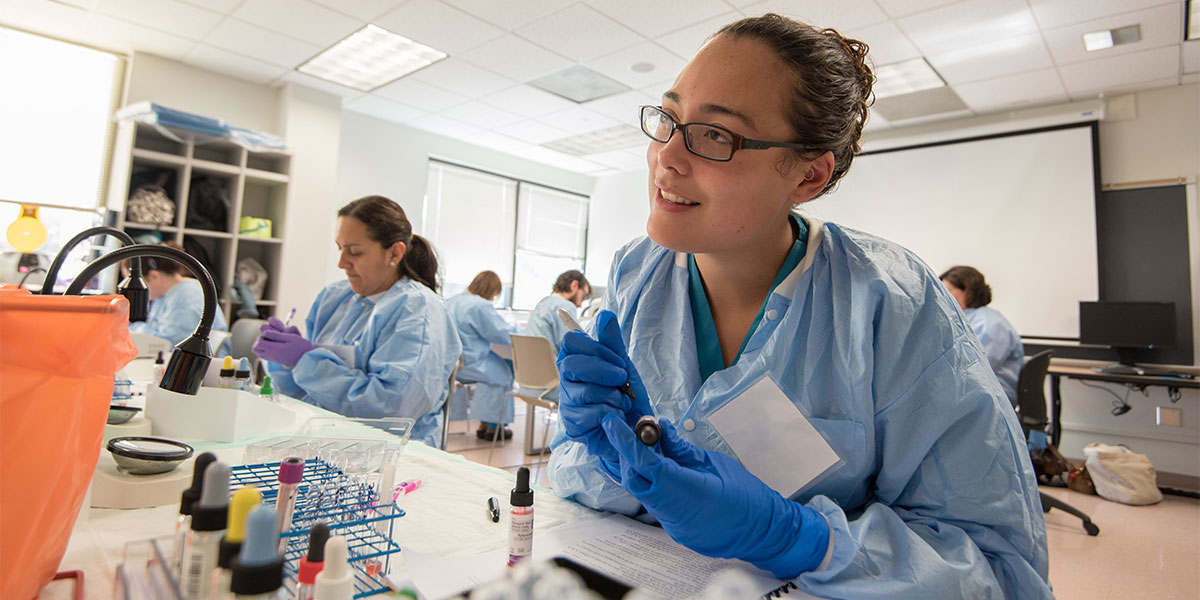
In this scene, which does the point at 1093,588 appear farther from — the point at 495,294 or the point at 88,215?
the point at 88,215

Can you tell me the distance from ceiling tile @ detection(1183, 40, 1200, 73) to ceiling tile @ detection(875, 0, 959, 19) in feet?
5.62

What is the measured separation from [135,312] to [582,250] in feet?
21.6

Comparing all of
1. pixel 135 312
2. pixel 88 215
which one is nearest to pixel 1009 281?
pixel 135 312

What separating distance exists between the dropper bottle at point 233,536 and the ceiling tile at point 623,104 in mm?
4491

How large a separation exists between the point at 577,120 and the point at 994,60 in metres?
3.09

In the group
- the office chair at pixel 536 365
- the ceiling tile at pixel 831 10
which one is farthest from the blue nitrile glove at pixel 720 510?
the ceiling tile at pixel 831 10

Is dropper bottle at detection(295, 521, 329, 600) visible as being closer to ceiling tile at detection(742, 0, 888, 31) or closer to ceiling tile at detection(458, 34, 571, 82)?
ceiling tile at detection(742, 0, 888, 31)

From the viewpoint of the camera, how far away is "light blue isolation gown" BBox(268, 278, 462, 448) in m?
1.90

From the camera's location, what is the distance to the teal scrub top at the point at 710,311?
99 cm

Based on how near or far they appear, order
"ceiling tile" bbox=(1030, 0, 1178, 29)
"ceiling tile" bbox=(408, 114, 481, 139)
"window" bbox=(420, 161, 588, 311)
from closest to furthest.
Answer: "ceiling tile" bbox=(1030, 0, 1178, 29) → "ceiling tile" bbox=(408, 114, 481, 139) → "window" bbox=(420, 161, 588, 311)

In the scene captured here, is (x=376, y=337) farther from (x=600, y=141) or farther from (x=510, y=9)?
(x=600, y=141)

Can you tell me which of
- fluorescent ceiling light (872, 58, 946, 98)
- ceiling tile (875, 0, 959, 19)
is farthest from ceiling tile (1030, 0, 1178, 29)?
fluorescent ceiling light (872, 58, 946, 98)

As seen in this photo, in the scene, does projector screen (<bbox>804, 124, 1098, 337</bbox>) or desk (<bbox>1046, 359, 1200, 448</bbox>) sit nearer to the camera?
desk (<bbox>1046, 359, 1200, 448</bbox>)

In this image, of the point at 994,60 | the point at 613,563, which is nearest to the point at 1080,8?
the point at 994,60
